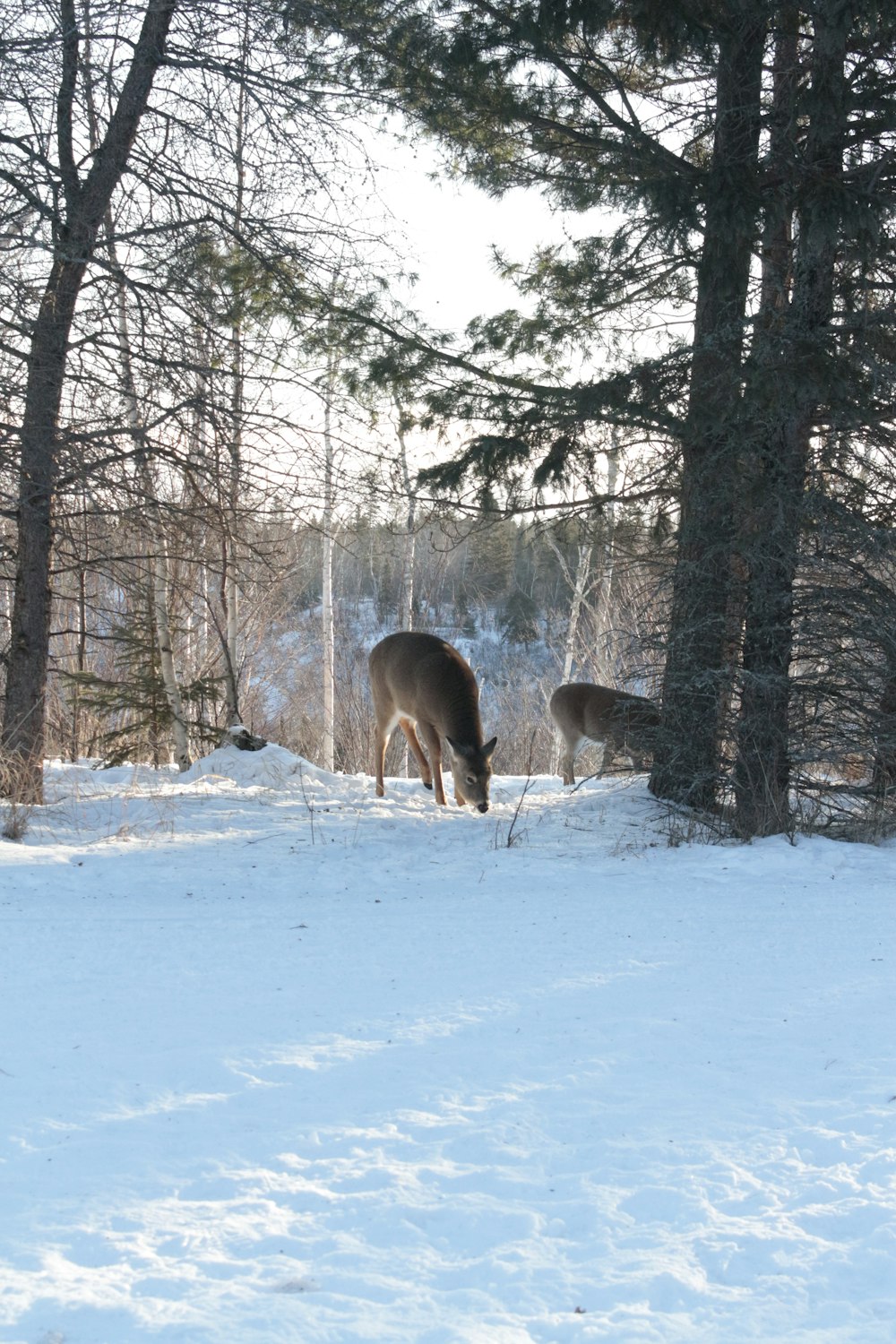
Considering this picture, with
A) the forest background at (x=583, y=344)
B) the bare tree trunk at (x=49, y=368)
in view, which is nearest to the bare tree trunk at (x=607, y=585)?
the forest background at (x=583, y=344)

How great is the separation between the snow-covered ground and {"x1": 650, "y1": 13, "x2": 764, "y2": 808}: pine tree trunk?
2179 mm

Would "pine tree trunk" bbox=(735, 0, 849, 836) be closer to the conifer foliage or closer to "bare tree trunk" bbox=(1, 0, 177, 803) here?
the conifer foliage

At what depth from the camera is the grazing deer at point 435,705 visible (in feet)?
37.8

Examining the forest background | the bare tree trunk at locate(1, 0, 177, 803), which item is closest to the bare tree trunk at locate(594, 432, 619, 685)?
the forest background

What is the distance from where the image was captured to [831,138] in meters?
9.06

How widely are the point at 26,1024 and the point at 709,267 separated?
24.1 feet

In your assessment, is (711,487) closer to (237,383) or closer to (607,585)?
(237,383)

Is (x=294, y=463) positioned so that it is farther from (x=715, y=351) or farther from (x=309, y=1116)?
(x=309, y=1116)

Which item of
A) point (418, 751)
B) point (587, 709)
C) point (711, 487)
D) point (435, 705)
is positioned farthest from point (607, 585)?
point (711, 487)

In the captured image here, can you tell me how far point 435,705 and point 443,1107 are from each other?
8.22 metres

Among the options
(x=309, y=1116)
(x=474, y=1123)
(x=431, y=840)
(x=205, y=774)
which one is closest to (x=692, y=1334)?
(x=474, y=1123)

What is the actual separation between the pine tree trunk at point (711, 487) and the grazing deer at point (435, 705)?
6.65ft

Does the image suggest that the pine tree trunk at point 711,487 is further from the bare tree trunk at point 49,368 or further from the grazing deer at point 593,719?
the bare tree trunk at point 49,368

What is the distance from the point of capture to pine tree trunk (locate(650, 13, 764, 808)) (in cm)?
907
